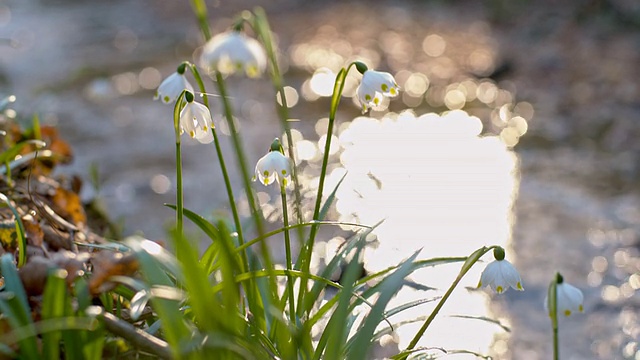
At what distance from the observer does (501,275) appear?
1553mm

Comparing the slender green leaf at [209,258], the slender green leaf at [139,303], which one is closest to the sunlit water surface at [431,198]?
the slender green leaf at [209,258]

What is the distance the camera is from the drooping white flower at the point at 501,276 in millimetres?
1543

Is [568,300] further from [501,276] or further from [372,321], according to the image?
[372,321]

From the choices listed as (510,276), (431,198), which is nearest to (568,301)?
(510,276)

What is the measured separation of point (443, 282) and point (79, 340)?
172 centimetres

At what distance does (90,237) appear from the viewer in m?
2.48

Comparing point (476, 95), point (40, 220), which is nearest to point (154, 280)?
point (40, 220)

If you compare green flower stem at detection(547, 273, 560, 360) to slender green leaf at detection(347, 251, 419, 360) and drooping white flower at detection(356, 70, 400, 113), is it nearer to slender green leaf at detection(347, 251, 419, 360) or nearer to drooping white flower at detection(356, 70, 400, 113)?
slender green leaf at detection(347, 251, 419, 360)

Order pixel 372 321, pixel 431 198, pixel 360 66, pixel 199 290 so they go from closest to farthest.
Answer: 1. pixel 199 290
2. pixel 372 321
3. pixel 360 66
4. pixel 431 198

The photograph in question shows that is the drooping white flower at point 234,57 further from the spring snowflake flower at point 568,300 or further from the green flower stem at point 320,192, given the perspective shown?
the spring snowflake flower at point 568,300

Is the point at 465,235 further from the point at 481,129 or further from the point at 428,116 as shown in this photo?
the point at 428,116

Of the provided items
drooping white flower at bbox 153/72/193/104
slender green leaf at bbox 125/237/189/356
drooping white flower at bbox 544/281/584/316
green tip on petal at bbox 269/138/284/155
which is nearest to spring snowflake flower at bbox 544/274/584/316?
drooping white flower at bbox 544/281/584/316

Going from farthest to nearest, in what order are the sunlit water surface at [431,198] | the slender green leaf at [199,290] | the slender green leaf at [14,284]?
1. the sunlit water surface at [431,198]
2. the slender green leaf at [14,284]
3. the slender green leaf at [199,290]

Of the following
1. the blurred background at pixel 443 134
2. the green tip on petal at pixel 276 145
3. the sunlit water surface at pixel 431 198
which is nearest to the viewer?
the green tip on petal at pixel 276 145
